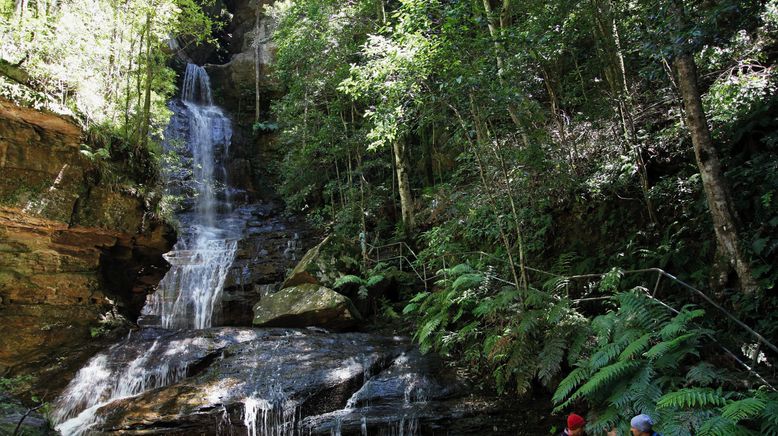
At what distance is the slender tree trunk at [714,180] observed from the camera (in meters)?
5.19

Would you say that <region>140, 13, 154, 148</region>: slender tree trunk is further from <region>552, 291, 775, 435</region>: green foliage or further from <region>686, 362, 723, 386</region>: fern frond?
<region>686, 362, 723, 386</region>: fern frond

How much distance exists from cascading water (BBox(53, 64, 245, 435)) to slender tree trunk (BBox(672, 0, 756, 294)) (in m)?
8.46

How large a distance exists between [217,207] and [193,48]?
15199 mm

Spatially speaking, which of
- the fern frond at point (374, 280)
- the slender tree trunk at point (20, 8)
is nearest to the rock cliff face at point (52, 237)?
the slender tree trunk at point (20, 8)

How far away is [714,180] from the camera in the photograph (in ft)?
17.4

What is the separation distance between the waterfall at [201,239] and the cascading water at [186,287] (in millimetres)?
25

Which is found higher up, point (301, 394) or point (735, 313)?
point (735, 313)

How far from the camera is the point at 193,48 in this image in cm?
2894

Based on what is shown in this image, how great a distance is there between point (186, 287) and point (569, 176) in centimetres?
1097

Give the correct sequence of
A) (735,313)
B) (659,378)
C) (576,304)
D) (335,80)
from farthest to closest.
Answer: (335,80) < (576,304) < (735,313) < (659,378)

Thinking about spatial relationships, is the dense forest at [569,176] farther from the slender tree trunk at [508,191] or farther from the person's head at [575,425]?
the person's head at [575,425]

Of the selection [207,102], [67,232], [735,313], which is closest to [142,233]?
[67,232]

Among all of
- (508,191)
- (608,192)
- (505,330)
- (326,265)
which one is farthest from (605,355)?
(326,265)

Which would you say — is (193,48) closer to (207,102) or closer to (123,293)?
(207,102)
